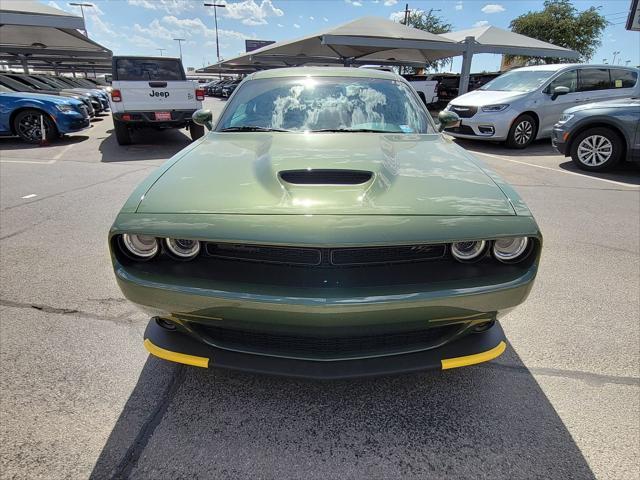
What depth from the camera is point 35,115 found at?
9508 millimetres

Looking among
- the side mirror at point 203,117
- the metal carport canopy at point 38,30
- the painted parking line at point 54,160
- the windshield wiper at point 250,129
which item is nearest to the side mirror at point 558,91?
the side mirror at point 203,117

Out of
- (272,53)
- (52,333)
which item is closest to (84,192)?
(52,333)

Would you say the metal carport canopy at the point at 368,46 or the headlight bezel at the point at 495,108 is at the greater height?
the metal carport canopy at the point at 368,46

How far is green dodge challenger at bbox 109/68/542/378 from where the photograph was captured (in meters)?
1.53

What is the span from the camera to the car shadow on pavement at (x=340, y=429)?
5.41 ft

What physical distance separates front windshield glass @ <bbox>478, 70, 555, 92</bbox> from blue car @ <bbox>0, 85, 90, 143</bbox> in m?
10.5

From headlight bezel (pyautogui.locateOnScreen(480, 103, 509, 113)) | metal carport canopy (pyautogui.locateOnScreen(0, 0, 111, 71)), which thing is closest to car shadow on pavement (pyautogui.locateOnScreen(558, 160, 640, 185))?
headlight bezel (pyautogui.locateOnScreen(480, 103, 509, 113))

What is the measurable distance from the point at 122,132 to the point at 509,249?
9720 mm

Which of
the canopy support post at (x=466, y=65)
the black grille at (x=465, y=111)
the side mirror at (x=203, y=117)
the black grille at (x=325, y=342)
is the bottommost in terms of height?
the black grille at (x=325, y=342)

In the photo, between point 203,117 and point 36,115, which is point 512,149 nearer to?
point 203,117

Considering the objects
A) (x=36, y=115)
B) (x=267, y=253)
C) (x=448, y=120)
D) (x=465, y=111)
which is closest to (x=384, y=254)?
(x=267, y=253)

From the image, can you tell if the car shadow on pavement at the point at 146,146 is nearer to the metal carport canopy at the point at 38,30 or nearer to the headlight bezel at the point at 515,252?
the metal carport canopy at the point at 38,30

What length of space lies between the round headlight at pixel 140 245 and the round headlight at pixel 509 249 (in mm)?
1473

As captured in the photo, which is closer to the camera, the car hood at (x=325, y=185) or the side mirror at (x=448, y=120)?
the car hood at (x=325, y=185)
